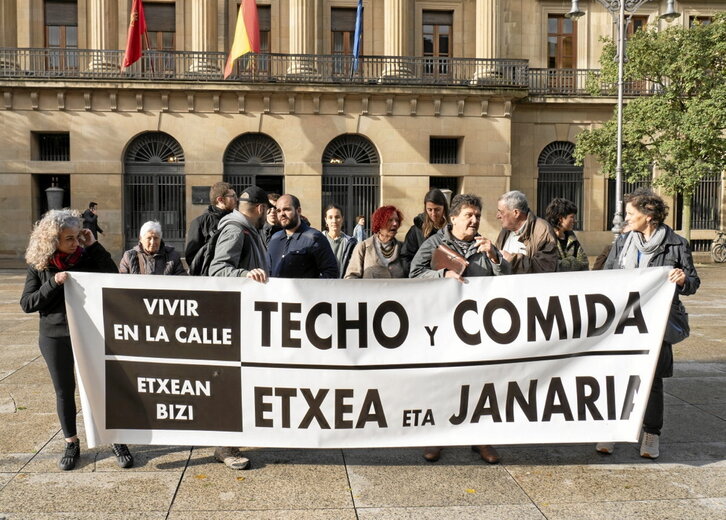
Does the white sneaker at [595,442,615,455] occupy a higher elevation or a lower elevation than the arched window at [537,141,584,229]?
lower

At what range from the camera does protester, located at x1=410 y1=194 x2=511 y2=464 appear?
17.4 ft

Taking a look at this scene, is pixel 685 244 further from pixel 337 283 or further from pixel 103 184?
pixel 103 184

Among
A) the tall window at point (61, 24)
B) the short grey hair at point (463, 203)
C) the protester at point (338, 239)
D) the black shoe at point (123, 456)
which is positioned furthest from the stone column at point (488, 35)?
the black shoe at point (123, 456)

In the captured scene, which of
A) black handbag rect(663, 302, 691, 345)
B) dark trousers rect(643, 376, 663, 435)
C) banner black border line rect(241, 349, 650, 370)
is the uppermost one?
black handbag rect(663, 302, 691, 345)

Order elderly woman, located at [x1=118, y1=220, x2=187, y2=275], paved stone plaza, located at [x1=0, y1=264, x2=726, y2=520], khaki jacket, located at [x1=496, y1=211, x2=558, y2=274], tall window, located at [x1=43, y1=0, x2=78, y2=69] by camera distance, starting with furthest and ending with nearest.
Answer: tall window, located at [x1=43, y1=0, x2=78, y2=69] < elderly woman, located at [x1=118, y1=220, x2=187, y2=275] < khaki jacket, located at [x1=496, y1=211, x2=558, y2=274] < paved stone plaza, located at [x1=0, y1=264, x2=726, y2=520]

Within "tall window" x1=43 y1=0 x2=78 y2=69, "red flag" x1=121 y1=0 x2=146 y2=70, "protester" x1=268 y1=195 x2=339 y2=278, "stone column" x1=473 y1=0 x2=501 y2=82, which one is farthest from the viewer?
"stone column" x1=473 y1=0 x2=501 y2=82

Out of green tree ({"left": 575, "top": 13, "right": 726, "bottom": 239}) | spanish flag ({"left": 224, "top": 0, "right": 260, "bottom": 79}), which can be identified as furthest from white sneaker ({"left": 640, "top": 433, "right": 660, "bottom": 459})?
spanish flag ({"left": 224, "top": 0, "right": 260, "bottom": 79})

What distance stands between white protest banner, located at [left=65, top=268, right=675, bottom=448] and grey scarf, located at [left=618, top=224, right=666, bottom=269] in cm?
45

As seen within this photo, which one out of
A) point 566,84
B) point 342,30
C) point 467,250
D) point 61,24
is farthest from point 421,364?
point 566,84

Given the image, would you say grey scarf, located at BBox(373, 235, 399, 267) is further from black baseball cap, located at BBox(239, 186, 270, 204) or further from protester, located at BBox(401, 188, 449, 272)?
black baseball cap, located at BBox(239, 186, 270, 204)

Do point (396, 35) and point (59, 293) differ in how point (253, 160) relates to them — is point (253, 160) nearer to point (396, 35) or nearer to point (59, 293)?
point (396, 35)

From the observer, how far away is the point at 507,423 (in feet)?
16.5

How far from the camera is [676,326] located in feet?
17.6

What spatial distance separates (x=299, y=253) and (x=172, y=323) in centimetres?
147
